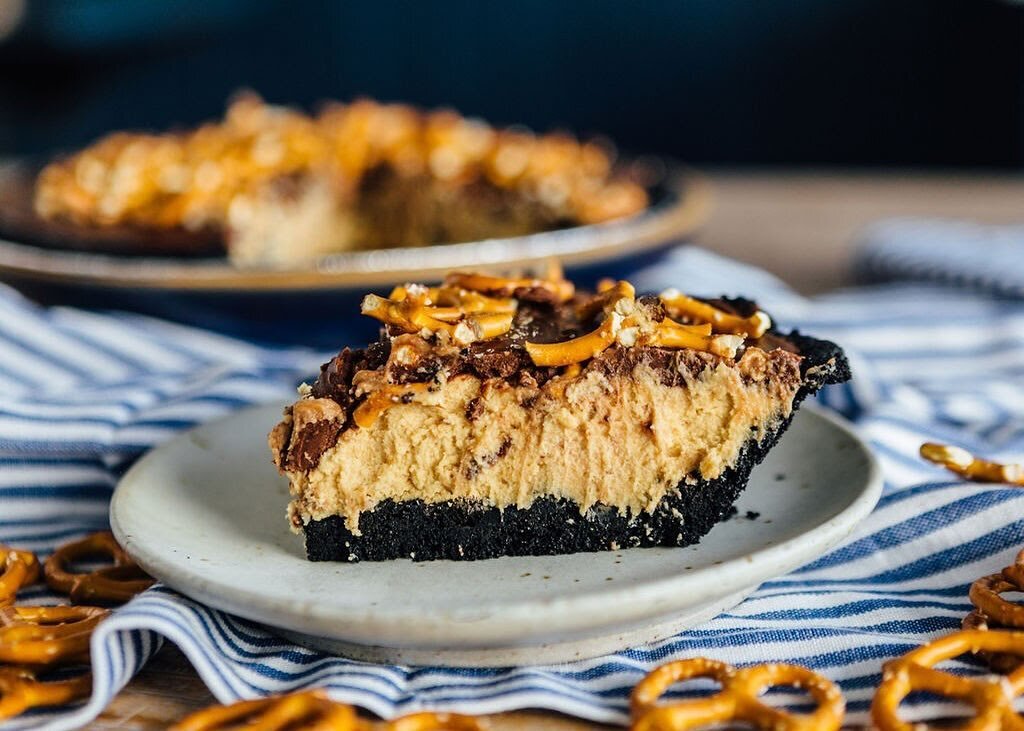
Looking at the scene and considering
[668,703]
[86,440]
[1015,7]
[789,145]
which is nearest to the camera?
[668,703]

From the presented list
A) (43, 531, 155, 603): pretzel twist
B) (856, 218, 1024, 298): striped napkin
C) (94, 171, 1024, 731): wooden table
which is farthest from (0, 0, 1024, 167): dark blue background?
(43, 531, 155, 603): pretzel twist

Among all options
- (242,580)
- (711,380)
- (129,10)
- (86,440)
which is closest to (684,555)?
(711,380)

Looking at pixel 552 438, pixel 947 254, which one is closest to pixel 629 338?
pixel 552 438

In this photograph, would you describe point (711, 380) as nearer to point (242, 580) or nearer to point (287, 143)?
point (242, 580)

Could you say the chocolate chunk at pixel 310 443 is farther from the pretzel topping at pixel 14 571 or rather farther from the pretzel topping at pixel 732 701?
the pretzel topping at pixel 732 701

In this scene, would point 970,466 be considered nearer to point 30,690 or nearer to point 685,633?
point 685,633

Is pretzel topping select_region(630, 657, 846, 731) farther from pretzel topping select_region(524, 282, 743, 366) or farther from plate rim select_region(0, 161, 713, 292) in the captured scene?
plate rim select_region(0, 161, 713, 292)
